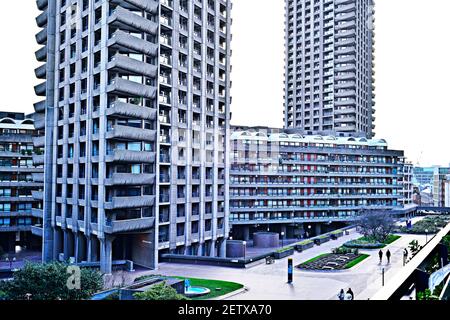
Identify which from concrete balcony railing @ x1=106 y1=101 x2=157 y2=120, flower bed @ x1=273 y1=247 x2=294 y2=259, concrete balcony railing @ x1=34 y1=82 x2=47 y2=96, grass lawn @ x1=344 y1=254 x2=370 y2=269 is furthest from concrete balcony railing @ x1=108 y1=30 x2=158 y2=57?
grass lawn @ x1=344 y1=254 x2=370 y2=269

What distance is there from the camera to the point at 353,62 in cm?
5162

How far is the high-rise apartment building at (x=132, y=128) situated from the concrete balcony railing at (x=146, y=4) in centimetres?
4

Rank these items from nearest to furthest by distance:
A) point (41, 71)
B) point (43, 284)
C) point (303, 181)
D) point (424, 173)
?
point (43, 284) → point (424, 173) → point (41, 71) → point (303, 181)

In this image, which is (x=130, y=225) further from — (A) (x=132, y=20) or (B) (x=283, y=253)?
(A) (x=132, y=20)

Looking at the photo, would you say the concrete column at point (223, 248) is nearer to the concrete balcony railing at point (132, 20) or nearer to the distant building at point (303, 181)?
the distant building at point (303, 181)

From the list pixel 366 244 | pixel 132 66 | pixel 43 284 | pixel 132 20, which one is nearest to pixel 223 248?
pixel 366 244

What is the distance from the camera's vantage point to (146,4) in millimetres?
20922

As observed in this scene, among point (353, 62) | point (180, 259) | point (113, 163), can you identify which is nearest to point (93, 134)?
point (113, 163)

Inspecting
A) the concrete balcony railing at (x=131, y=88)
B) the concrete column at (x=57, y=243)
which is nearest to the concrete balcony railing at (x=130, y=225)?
the concrete balcony railing at (x=131, y=88)

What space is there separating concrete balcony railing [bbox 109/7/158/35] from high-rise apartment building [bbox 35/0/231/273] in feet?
0.16

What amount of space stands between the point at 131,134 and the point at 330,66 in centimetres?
3763

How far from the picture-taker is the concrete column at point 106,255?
19.5 meters
